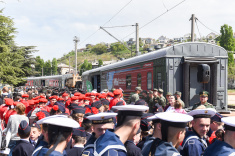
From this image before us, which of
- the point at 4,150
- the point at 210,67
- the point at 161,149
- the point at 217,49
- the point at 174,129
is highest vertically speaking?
the point at 217,49

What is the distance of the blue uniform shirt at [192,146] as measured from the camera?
3.28 meters

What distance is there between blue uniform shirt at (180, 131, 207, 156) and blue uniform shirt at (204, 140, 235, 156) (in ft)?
2.11

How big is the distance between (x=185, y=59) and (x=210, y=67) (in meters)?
1.30

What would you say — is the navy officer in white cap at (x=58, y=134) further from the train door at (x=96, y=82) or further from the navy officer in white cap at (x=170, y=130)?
the train door at (x=96, y=82)

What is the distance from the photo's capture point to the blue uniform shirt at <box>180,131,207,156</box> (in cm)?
328

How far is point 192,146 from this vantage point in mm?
3318

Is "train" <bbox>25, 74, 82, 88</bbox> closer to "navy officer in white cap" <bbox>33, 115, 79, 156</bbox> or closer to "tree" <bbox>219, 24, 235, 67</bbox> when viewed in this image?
"navy officer in white cap" <bbox>33, 115, 79, 156</bbox>

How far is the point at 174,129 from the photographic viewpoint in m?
2.76

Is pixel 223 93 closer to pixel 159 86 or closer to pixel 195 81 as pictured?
pixel 195 81

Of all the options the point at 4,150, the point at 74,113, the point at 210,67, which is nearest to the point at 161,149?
the point at 74,113

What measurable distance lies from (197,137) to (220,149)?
0.91 metres

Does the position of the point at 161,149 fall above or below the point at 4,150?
above

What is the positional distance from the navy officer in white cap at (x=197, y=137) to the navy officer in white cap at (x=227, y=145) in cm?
65

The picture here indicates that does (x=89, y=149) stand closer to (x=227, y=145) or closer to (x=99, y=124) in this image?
(x=99, y=124)
